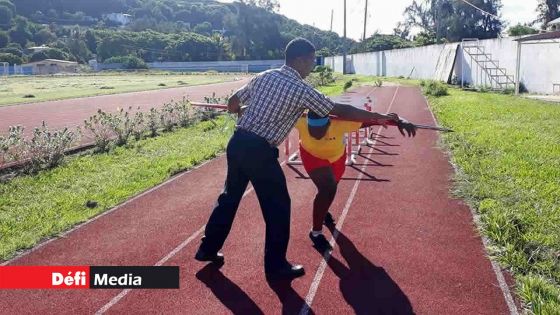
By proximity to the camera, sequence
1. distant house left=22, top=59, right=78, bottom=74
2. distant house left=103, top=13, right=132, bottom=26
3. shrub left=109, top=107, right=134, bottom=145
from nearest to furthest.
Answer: shrub left=109, top=107, right=134, bottom=145
distant house left=22, top=59, right=78, bottom=74
distant house left=103, top=13, right=132, bottom=26

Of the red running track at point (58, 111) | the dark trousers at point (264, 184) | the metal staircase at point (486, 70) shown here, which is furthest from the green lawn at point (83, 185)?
the metal staircase at point (486, 70)

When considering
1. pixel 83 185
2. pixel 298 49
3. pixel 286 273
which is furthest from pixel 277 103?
pixel 83 185

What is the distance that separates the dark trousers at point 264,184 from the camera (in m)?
3.96

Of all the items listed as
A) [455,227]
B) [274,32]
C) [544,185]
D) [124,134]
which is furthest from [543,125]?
[274,32]

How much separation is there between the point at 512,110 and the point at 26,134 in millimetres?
13386

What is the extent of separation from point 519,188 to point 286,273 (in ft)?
12.5

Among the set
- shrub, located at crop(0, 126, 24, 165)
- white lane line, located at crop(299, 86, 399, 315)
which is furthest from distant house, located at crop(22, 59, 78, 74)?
white lane line, located at crop(299, 86, 399, 315)

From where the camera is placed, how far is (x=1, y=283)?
4418 mm

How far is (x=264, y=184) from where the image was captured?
399cm

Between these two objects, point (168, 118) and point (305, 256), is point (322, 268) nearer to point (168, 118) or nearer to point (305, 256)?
point (305, 256)

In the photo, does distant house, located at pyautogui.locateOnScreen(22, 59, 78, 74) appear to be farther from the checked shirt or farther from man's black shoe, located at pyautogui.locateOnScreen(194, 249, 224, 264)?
the checked shirt

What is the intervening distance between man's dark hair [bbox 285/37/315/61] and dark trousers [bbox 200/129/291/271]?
72 cm
